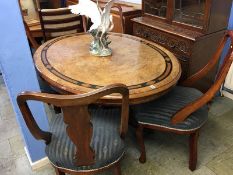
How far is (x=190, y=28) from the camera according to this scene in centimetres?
188

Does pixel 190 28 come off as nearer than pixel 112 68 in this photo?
No

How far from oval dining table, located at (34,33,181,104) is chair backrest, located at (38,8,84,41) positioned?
0.56 meters

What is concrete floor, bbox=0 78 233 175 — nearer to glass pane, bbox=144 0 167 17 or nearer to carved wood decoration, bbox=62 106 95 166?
carved wood decoration, bbox=62 106 95 166

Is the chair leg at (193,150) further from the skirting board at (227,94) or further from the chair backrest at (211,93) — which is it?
the skirting board at (227,94)

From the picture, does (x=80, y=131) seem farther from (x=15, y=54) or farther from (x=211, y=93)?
(x=211, y=93)

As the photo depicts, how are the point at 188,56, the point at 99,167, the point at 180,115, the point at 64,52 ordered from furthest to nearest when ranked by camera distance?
the point at 188,56 → the point at 64,52 → the point at 180,115 → the point at 99,167

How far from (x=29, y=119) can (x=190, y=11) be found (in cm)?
162

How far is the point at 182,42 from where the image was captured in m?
1.84

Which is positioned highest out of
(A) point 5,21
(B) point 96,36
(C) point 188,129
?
(A) point 5,21

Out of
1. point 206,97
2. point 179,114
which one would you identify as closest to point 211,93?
point 206,97

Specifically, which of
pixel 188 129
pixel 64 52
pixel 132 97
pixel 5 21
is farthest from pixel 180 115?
pixel 5 21

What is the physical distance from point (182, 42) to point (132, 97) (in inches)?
35.9

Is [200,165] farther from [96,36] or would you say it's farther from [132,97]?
[96,36]

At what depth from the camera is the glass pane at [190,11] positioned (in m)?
1.83
